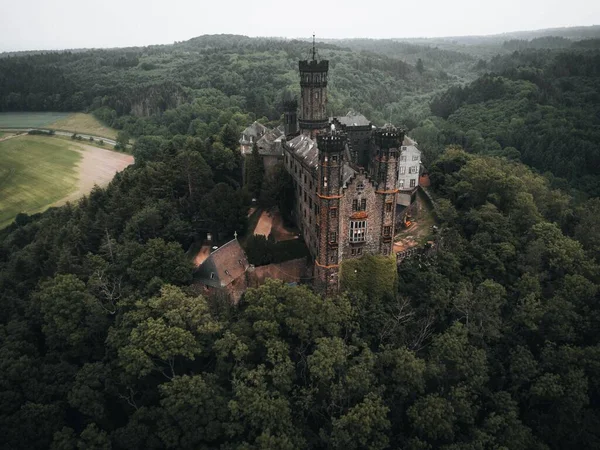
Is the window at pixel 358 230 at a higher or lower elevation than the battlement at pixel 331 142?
lower

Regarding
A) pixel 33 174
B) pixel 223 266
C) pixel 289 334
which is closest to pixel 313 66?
pixel 223 266

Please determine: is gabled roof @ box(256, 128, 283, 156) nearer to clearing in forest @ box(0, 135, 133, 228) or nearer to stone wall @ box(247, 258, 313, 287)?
stone wall @ box(247, 258, 313, 287)

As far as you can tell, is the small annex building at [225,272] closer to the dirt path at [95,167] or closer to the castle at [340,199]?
the castle at [340,199]

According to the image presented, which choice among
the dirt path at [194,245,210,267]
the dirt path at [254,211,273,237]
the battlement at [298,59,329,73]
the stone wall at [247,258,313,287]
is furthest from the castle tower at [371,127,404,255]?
the dirt path at [194,245,210,267]

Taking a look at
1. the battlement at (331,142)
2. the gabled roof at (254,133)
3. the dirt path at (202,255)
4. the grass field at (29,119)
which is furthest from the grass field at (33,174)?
the battlement at (331,142)

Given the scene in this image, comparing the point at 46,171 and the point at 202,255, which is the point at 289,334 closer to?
the point at 202,255
